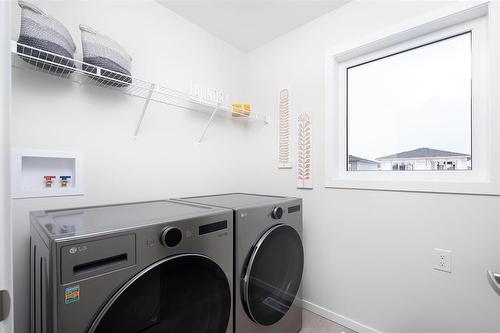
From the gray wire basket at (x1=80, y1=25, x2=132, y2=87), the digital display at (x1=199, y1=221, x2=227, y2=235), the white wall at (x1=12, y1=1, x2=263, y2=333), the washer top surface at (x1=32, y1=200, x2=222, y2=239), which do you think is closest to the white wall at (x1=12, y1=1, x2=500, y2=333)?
the white wall at (x1=12, y1=1, x2=263, y2=333)

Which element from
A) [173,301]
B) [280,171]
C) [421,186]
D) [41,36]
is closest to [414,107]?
[421,186]

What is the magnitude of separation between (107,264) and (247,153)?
1.64 m

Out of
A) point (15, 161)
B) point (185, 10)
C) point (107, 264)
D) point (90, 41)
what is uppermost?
point (185, 10)

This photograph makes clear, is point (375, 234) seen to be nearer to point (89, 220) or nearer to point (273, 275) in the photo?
point (273, 275)

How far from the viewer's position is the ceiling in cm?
165

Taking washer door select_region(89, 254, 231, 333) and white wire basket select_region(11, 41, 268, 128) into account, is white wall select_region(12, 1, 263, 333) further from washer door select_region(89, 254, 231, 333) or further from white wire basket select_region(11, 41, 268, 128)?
washer door select_region(89, 254, 231, 333)

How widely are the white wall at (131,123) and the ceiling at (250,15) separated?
92 mm

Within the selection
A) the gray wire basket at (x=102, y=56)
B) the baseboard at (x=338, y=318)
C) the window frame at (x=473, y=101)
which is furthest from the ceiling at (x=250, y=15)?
the baseboard at (x=338, y=318)

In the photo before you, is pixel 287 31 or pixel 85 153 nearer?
pixel 85 153

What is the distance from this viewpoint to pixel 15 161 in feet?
3.60

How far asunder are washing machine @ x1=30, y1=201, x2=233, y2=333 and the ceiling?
145 centimetres

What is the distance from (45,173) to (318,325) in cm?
189

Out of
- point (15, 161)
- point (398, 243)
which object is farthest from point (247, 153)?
point (15, 161)

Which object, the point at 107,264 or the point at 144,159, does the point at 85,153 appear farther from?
the point at 107,264
